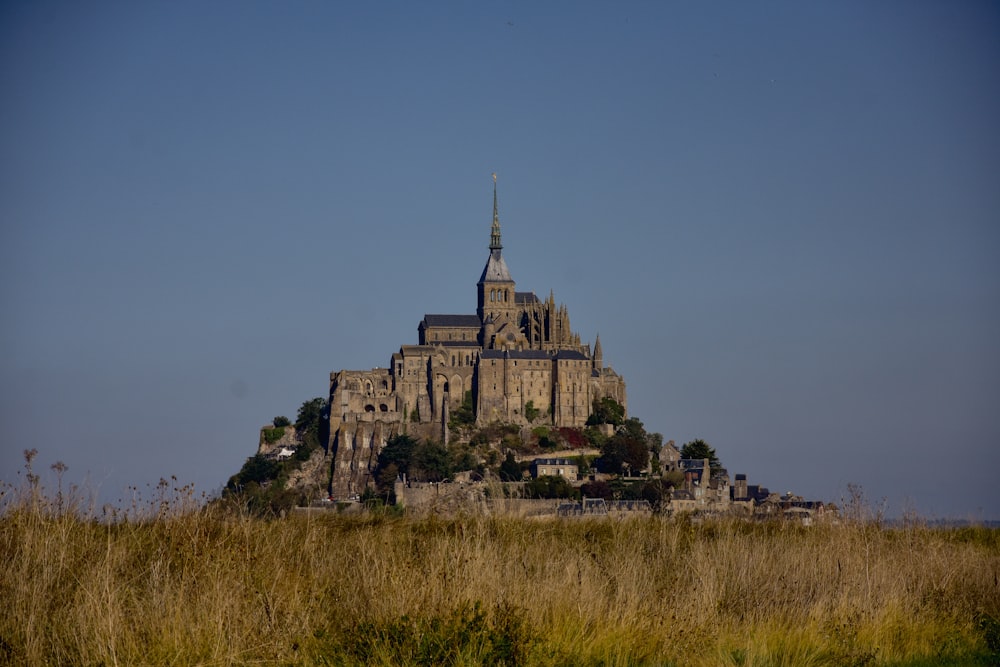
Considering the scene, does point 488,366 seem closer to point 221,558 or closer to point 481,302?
point 481,302

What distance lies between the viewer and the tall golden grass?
34.6 feet

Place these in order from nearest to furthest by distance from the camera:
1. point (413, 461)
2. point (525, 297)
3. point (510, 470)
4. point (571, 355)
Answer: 1. point (510, 470)
2. point (413, 461)
3. point (571, 355)
4. point (525, 297)

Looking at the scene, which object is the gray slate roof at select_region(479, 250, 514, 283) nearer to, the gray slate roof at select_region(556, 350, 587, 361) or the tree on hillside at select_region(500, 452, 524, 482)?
the gray slate roof at select_region(556, 350, 587, 361)

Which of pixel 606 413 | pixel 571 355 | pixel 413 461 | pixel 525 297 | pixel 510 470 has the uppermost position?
pixel 525 297

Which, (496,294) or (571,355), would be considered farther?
(496,294)

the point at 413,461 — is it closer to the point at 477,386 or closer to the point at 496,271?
the point at 477,386

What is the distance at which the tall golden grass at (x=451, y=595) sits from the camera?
10547 mm

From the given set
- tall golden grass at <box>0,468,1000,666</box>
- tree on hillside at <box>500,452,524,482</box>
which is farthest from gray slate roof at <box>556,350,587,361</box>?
tall golden grass at <box>0,468,1000,666</box>

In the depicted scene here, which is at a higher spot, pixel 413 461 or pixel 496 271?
pixel 496 271

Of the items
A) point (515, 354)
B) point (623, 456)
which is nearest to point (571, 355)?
point (515, 354)

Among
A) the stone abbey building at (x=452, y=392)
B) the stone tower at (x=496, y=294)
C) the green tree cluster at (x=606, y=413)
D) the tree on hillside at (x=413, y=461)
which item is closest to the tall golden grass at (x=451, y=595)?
the tree on hillside at (x=413, y=461)

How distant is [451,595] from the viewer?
1123cm

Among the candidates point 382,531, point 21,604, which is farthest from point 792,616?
point 21,604

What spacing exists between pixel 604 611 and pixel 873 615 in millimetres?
3541
